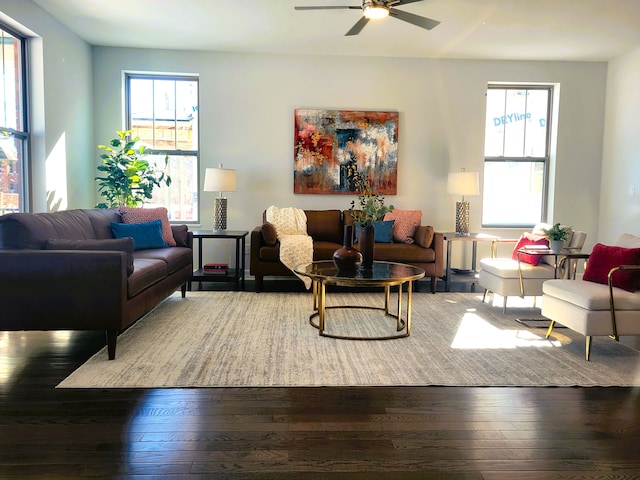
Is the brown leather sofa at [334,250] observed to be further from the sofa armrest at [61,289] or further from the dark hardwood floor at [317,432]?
the dark hardwood floor at [317,432]


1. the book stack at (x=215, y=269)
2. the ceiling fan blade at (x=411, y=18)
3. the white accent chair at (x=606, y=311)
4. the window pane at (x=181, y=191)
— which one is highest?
the ceiling fan blade at (x=411, y=18)

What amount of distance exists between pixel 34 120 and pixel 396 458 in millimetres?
4868

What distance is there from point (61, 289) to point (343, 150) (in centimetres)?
413

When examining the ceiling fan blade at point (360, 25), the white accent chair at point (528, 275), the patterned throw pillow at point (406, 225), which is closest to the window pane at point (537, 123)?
the patterned throw pillow at point (406, 225)

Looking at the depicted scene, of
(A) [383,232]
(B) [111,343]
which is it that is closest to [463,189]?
(A) [383,232]

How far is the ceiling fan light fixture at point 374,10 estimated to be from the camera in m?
3.93

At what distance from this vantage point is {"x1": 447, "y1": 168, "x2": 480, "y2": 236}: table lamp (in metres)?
5.93

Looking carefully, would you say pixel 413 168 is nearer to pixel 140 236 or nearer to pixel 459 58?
pixel 459 58

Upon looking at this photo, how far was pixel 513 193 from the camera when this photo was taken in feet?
22.0

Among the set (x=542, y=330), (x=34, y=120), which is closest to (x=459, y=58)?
(x=542, y=330)

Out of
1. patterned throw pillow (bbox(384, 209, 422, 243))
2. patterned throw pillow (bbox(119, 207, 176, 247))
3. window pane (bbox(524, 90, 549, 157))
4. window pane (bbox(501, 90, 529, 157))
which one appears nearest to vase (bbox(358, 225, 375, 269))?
patterned throw pillow (bbox(384, 209, 422, 243))

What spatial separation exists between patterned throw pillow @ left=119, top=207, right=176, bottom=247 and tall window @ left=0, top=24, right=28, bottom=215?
99cm

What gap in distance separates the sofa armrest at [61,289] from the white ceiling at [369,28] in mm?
2795

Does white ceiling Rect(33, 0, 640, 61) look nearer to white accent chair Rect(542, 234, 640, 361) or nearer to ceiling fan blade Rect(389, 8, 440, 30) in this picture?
ceiling fan blade Rect(389, 8, 440, 30)
